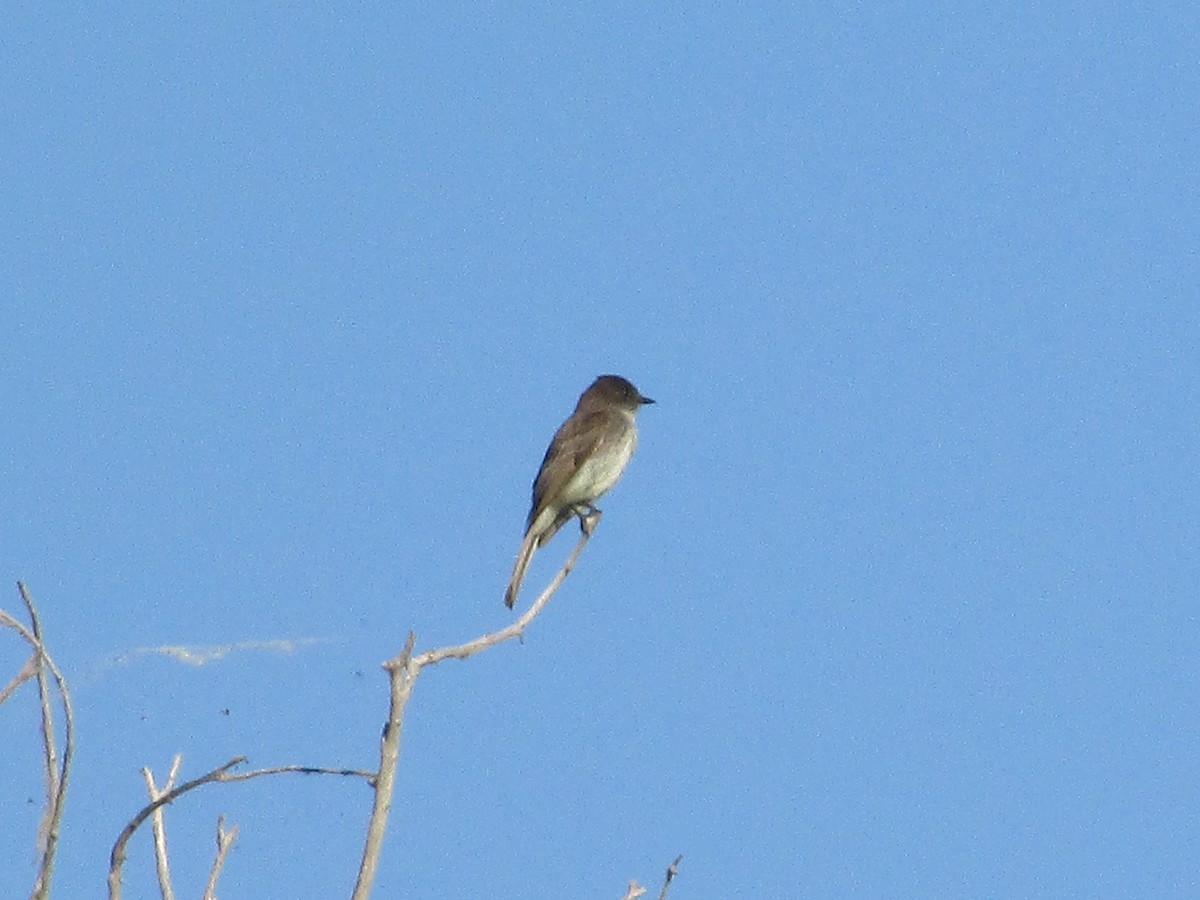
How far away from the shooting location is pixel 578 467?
11367 mm

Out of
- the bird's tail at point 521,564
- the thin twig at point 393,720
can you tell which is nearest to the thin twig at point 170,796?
the thin twig at point 393,720

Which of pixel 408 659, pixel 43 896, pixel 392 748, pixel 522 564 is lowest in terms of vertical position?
pixel 43 896

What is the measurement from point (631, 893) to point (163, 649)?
1.71 m

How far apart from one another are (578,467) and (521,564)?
944 millimetres

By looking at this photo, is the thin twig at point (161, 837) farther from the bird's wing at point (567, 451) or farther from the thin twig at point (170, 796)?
the bird's wing at point (567, 451)

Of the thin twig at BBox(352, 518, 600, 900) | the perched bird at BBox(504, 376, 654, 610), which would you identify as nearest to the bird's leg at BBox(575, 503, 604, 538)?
the perched bird at BBox(504, 376, 654, 610)

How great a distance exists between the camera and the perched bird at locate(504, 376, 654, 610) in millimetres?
11125

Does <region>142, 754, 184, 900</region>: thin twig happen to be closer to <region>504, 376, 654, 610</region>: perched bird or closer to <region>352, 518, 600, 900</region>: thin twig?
<region>352, 518, 600, 900</region>: thin twig

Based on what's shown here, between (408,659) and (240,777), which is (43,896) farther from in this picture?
(408,659)

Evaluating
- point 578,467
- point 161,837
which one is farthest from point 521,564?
point 161,837

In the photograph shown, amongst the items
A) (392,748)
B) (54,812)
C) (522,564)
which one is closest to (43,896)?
(54,812)

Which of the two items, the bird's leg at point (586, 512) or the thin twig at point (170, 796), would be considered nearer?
the thin twig at point (170, 796)

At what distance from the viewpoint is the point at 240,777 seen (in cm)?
440

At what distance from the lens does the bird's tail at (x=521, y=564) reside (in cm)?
1027
